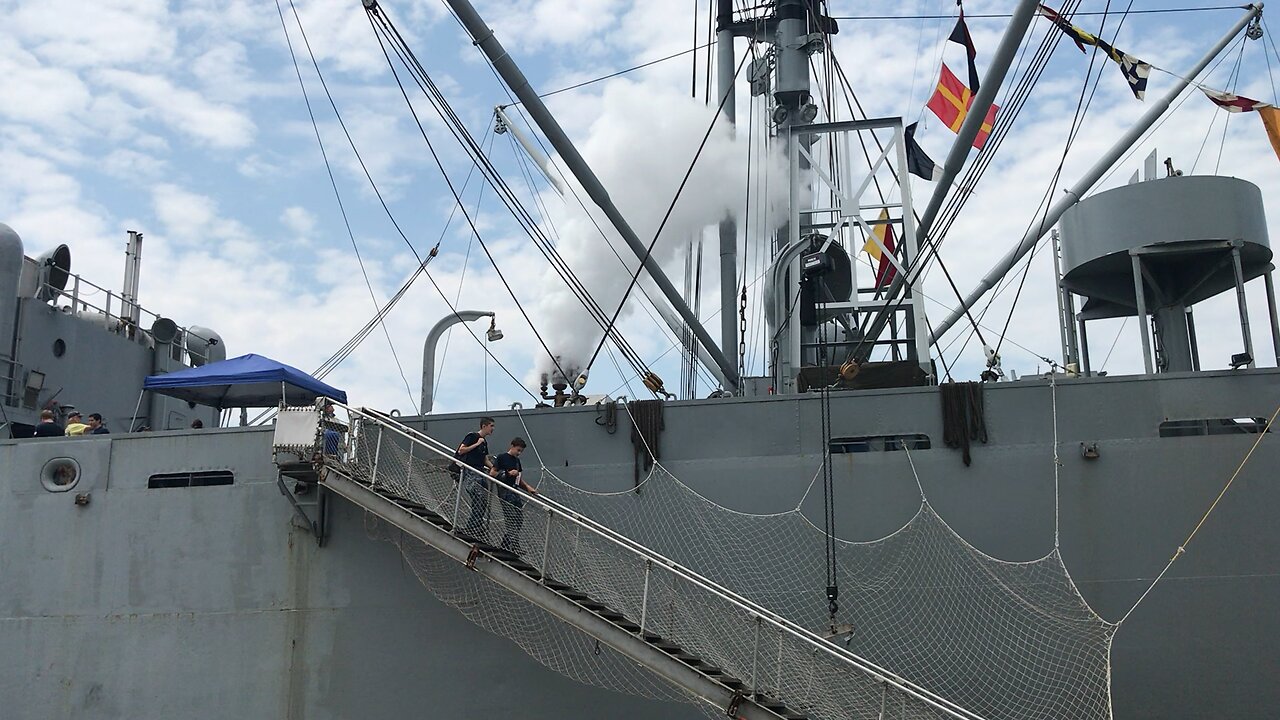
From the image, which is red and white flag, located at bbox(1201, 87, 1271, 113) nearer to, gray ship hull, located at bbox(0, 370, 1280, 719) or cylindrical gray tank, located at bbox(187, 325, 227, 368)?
gray ship hull, located at bbox(0, 370, 1280, 719)

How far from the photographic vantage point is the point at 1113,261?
1136 centimetres

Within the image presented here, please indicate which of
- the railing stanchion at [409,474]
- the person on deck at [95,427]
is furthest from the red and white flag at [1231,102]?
the person on deck at [95,427]

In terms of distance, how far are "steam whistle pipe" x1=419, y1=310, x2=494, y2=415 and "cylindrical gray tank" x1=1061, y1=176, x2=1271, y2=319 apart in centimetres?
773

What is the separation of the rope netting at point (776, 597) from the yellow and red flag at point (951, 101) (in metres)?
7.27

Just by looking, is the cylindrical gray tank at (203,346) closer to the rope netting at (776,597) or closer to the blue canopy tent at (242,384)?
the blue canopy tent at (242,384)

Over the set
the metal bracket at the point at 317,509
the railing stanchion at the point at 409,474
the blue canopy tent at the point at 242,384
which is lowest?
the metal bracket at the point at 317,509

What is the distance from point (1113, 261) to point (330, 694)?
911cm

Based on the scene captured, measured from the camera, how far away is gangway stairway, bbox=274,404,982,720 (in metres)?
8.66

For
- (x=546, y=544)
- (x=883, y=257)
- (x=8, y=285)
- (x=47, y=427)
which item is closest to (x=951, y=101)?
(x=883, y=257)

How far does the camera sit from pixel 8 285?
1359 cm

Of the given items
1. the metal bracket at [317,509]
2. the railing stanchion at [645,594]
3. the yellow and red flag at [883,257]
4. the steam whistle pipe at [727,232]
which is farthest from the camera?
the steam whistle pipe at [727,232]

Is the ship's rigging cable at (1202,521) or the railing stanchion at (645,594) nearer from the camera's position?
the railing stanchion at (645,594)

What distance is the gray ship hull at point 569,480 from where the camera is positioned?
9.94 metres

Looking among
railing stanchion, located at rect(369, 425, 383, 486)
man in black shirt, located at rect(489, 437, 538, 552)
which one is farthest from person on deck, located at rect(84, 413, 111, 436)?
man in black shirt, located at rect(489, 437, 538, 552)
